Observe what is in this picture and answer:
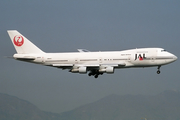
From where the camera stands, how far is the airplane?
3319 inches

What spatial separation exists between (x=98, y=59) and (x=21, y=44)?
74.6 ft

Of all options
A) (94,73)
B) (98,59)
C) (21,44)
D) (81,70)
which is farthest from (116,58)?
(21,44)

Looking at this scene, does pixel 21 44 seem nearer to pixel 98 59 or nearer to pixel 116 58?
pixel 98 59

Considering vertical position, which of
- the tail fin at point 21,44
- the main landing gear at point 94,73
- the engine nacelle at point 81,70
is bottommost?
the main landing gear at point 94,73

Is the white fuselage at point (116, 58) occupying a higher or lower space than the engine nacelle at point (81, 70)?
higher

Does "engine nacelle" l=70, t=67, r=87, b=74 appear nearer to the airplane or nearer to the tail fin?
the airplane

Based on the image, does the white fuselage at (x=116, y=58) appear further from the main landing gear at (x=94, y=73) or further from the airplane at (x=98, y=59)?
the main landing gear at (x=94, y=73)

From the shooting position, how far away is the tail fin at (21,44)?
93.4 m

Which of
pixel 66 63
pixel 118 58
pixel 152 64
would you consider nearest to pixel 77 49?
pixel 66 63

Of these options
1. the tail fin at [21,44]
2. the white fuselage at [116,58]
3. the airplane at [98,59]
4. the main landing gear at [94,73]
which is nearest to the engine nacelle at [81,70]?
the airplane at [98,59]

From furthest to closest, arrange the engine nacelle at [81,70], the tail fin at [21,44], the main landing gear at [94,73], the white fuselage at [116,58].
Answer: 1. the tail fin at [21,44]
2. the main landing gear at [94,73]
3. the engine nacelle at [81,70]
4. the white fuselage at [116,58]

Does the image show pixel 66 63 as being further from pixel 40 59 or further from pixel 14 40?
pixel 14 40

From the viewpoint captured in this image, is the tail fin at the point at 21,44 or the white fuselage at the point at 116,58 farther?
the tail fin at the point at 21,44

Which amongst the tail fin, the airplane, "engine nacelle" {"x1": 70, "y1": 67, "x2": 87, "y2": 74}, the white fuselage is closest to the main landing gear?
the airplane
